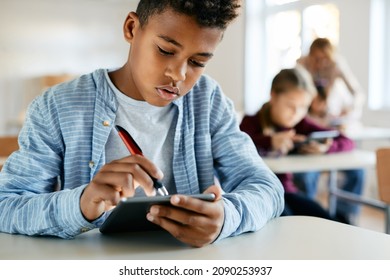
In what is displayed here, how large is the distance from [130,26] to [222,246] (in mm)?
376

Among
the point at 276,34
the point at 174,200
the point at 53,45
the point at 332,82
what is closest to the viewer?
the point at 174,200

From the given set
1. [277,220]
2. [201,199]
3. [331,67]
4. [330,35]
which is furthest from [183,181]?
[330,35]

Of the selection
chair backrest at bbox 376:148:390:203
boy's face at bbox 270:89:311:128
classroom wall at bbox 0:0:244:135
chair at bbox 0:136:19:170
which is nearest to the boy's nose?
chair backrest at bbox 376:148:390:203

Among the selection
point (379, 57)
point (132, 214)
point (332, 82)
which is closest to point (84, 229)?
point (132, 214)

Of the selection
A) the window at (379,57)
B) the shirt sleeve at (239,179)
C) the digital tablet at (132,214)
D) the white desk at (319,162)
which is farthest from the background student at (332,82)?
the digital tablet at (132,214)

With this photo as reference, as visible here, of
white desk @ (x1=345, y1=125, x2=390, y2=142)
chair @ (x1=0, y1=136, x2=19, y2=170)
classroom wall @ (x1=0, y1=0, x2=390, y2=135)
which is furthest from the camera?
classroom wall @ (x1=0, y1=0, x2=390, y2=135)

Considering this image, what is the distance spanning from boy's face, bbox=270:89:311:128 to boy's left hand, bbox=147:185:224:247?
181cm

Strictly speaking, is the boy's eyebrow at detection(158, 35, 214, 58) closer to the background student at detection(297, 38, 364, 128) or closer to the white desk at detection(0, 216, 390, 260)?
the white desk at detection(0, 216, 390, 260)

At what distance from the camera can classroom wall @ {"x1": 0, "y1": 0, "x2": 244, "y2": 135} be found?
5.36 m

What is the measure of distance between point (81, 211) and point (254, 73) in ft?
15.7

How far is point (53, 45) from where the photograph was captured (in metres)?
5.62

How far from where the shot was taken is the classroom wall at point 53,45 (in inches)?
211

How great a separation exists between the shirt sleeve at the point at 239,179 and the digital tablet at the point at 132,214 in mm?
99

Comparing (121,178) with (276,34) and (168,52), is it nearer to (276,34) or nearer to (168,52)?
(168,52)
